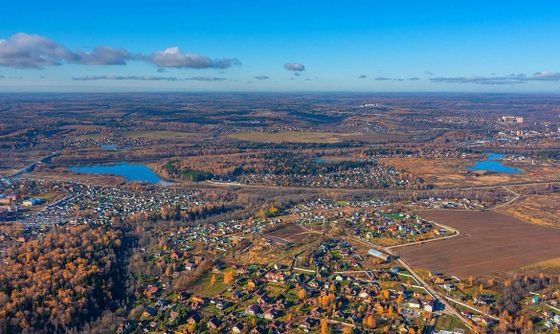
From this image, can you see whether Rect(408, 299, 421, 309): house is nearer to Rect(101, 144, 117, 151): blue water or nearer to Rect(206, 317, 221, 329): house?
Rect(206, 317, 221, 329): house

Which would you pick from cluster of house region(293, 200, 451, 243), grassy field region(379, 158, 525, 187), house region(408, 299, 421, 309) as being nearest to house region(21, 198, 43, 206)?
cluster of house region(293, 200, 451, 243)

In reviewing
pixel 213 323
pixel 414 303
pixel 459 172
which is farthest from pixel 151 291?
pixel 459 172

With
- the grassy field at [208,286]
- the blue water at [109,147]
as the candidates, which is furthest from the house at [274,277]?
the blue water at [109,147]

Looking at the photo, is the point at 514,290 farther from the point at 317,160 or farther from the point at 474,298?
the point at 317,160

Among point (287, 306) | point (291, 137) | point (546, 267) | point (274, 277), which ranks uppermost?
point (291, 137)

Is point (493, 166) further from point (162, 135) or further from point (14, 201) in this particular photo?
point (162, 135)

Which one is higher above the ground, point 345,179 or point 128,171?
point 345,179

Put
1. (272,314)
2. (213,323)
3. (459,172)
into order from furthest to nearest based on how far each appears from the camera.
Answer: (459,172)
(272,314)
(213,323)
